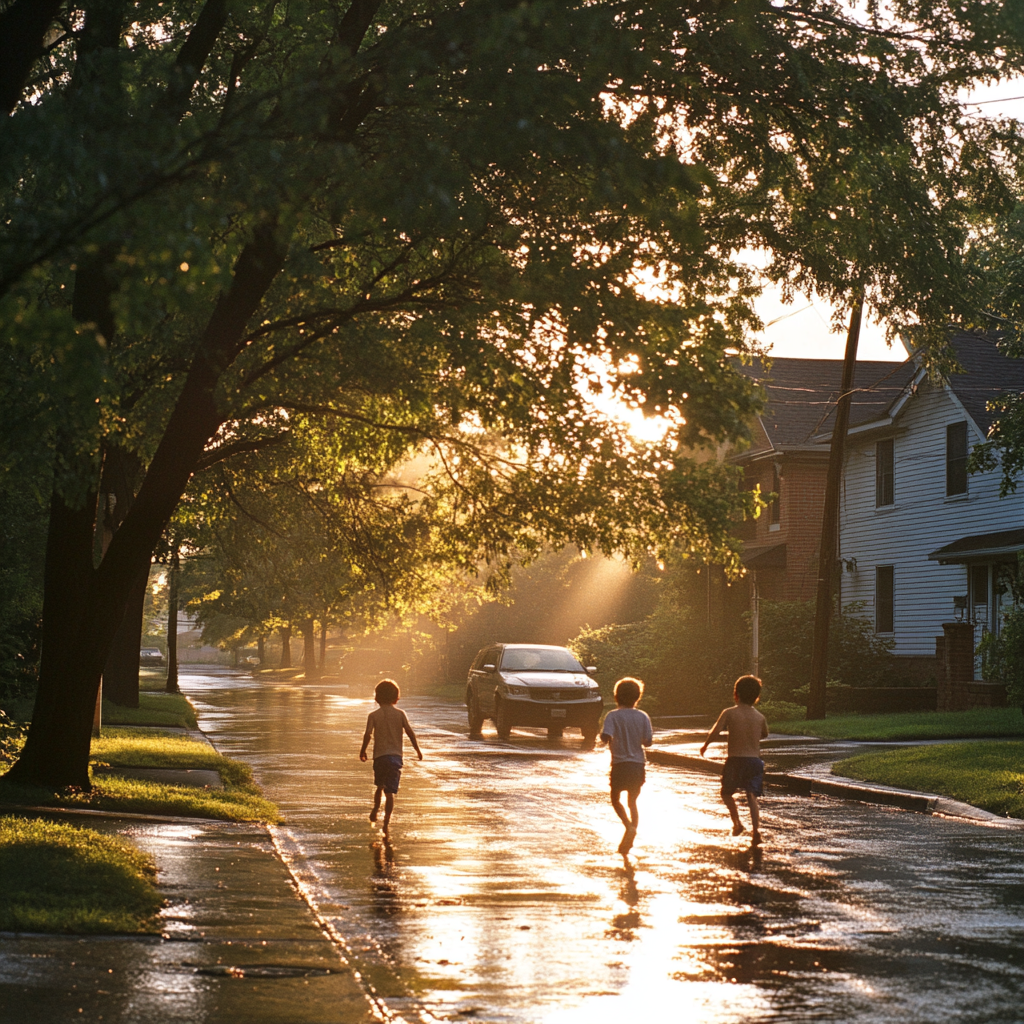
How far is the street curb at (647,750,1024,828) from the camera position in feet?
49.1

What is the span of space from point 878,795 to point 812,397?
88.7 ft

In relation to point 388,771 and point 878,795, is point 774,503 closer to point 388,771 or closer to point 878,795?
point 878,795

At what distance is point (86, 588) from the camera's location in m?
13.5

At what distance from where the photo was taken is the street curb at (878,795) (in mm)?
14969

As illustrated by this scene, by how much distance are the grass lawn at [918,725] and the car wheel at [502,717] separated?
17.2 ft

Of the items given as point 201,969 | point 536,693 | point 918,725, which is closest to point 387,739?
point 201,969

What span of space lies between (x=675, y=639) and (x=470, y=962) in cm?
3065

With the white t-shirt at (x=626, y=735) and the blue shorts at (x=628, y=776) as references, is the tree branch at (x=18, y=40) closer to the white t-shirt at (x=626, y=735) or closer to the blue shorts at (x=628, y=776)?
the white t-shirt at (x=626, y=735)

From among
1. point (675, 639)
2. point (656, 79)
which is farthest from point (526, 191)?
point (675, 639)

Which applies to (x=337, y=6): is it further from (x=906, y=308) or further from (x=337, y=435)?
(x=906, y=308)

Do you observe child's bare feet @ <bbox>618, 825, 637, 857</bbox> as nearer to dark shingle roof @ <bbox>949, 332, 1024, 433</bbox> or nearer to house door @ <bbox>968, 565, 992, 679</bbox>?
dark shingle roof @ <bbox>949, 332, 1024, 433</bbox>

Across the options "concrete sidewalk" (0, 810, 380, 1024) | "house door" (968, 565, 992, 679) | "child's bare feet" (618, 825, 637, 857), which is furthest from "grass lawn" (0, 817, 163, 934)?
"house door" (968, 565, 992, 679)

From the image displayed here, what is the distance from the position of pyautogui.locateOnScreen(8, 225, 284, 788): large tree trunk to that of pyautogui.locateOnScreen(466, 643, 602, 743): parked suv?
43.8ft

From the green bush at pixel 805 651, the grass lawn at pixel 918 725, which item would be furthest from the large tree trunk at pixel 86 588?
the green bush at pixel 805 651
